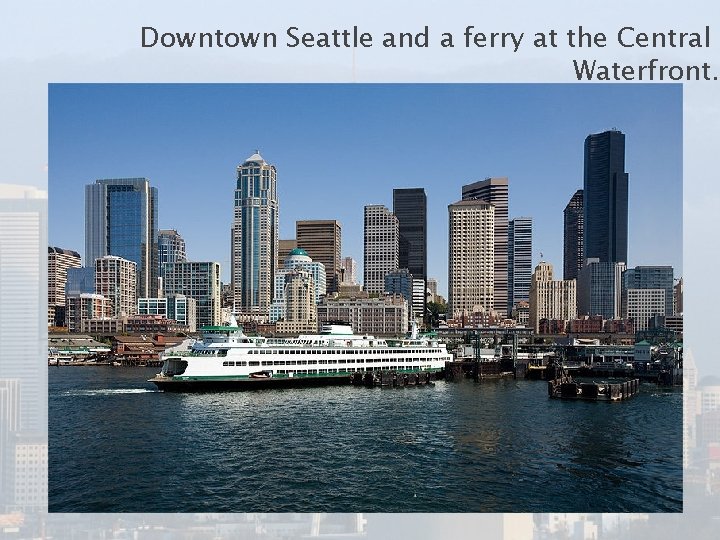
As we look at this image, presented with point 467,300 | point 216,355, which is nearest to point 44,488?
point 216,355

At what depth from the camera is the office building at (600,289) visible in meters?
41.2

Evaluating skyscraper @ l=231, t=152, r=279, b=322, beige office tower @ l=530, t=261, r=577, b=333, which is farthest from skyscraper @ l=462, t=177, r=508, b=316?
skyscraper @ l=231, t=152, r=279, b=322

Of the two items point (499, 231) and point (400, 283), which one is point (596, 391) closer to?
point (400, 283)

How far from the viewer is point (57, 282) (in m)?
41.7

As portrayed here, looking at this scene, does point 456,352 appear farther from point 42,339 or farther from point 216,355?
point 42,339

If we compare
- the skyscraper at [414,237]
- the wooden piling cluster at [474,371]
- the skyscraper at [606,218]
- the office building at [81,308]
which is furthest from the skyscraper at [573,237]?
the office building at [81,308]

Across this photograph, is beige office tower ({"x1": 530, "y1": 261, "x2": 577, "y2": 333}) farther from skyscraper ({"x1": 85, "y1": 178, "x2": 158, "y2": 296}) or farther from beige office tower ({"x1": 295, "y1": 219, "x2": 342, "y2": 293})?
skyscraper ({"x1": 85, "y1": 178, "x2": 158, "y2": 296})

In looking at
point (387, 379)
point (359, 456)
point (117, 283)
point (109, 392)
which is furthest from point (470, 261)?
point (359, 456)

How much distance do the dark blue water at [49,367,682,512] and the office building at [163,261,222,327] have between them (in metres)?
30.2

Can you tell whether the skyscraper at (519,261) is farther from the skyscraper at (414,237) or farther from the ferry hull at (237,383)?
the ferry hull at (237,383)

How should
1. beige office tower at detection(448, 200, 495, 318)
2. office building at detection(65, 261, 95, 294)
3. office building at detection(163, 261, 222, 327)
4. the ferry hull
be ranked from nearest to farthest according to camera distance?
the ferry hull
office building at detection(65, 261, 95, 294)
office building at detection(163, 261, 222, 327)
beige office tower at detection(448, 200, 495, 318)

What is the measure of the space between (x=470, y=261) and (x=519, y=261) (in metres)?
5.74

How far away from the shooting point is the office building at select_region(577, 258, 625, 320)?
1622 inches

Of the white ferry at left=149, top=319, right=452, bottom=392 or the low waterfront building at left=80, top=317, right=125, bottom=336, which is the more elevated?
the white ferry at left=149, top=319, right=452, bottom=392
